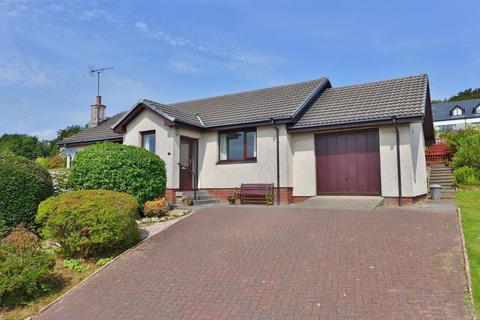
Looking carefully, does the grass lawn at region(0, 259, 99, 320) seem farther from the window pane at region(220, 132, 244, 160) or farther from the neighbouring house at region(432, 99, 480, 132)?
the neighbouring house at region(432, 99, 480, 132)

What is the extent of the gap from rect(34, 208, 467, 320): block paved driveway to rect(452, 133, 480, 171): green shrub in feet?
29.3

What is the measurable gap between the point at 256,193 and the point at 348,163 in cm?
378

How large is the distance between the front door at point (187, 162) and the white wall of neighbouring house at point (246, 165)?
1.10 feet

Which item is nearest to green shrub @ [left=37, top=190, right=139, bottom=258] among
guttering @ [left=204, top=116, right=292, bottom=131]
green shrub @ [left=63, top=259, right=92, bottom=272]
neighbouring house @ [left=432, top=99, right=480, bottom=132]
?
green shrub @ [left=63, top=259, right=92, bottom=272]

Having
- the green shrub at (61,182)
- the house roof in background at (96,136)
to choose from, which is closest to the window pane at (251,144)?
the green shrub at (61,182)

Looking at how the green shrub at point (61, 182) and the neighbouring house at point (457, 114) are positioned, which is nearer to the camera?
the green shrub at point (61, 182)

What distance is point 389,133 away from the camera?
13.5m

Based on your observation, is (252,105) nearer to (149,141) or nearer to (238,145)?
(238,145)

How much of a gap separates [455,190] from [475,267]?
35.1ft

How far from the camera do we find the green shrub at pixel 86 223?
8.09 metres

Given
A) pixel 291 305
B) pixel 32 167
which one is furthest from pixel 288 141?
pixel 291 305

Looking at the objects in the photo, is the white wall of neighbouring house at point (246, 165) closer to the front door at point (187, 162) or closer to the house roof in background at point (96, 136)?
the front door at point (187, 162)

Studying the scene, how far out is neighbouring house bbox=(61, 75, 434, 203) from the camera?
44.2ft

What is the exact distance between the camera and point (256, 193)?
1500 cm
